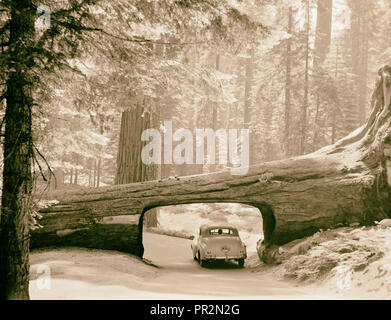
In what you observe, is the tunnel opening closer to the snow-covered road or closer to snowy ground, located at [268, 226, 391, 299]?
the snow-covered road

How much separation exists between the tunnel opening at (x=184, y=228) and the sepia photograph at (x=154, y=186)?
0.18 metres

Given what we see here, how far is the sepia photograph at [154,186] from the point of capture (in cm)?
564

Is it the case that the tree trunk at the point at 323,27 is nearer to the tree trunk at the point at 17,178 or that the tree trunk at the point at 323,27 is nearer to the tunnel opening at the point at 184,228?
the tunnel opening at the point at 184,228

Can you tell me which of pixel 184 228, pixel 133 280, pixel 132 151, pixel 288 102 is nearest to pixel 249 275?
pixel 133 280

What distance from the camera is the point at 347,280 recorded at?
26.5ft

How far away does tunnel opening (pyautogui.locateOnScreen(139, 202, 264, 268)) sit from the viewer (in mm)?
14828

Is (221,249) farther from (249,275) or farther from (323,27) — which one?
(323,27)

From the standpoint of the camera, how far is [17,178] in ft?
18.4

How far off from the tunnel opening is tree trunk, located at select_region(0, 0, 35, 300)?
21.0ft

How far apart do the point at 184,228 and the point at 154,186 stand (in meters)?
15.4

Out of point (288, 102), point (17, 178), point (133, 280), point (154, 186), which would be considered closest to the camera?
point (17, 178)

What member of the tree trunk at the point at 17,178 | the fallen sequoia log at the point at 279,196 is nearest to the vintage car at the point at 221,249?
the fallen sequoia log at the point at 279,196
